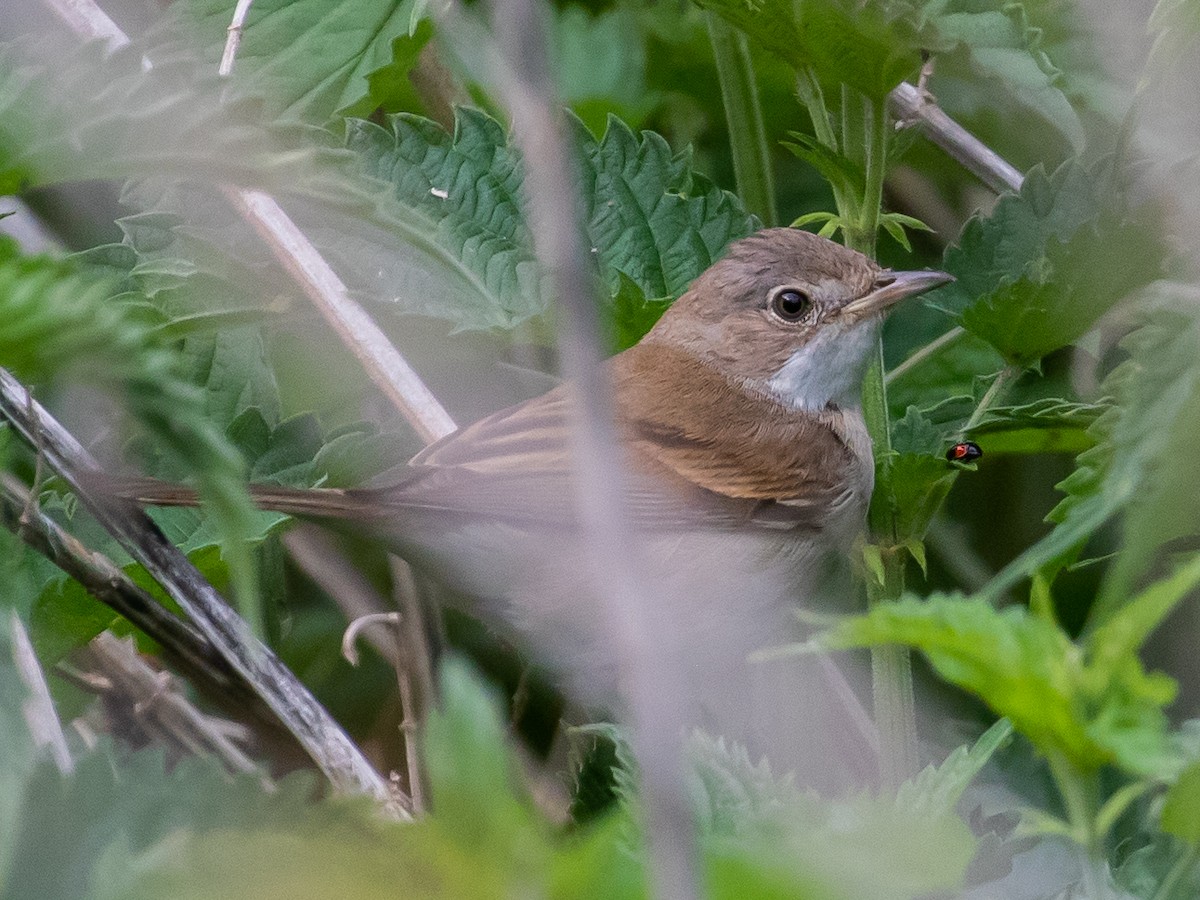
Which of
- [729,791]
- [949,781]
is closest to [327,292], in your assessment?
[729,791]

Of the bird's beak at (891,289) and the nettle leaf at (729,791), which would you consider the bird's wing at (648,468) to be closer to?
the bird's beak at (891,289)

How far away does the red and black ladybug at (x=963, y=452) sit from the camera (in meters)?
2.26

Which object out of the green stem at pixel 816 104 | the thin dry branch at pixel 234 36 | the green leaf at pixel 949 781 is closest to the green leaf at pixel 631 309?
the green stem at pixel 816 104

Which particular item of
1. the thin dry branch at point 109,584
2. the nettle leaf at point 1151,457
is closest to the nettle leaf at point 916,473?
the nettle leaf at point 1151,457

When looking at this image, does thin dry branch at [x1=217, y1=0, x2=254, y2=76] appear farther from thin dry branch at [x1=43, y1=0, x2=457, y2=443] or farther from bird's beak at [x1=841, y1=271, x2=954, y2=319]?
bird's beak at [x1=841, y1=271, x2=954, y2=319]

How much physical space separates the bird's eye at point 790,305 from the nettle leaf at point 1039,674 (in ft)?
7.72

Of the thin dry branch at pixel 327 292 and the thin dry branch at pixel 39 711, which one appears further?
the thin dry branch at pixel 327 292

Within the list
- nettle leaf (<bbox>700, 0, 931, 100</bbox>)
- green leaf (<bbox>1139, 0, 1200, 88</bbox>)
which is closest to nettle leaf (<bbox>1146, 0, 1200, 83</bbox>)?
green leaf (<bbox>1139, 0, 1200, 88</bbox>)

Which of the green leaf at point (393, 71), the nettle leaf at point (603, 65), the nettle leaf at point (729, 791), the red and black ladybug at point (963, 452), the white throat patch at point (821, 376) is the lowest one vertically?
the white throat patch at point (821, 376)

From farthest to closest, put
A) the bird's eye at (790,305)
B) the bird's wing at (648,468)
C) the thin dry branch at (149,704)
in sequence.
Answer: the bird's eye at (790,305) → the bird's wing at (648,468) → the thin dry branch at (149,704)

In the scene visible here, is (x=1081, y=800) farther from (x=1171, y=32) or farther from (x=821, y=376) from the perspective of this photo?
(x=821, y=376)

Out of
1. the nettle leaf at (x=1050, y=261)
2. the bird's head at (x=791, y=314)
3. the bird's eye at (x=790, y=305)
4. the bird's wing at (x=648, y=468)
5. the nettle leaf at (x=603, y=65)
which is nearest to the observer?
the nettle leaf at (x=1050, y=261)

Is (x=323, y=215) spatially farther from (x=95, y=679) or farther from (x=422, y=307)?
(x=95, y=679)

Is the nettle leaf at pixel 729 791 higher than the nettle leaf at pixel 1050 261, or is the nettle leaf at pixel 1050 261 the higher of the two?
the nettle leaf at pixel 729 791
